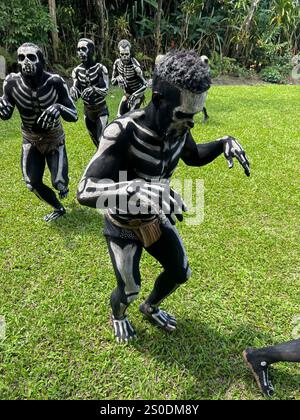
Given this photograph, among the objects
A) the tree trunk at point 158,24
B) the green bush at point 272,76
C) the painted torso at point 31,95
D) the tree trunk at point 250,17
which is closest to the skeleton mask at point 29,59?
the painted torso at point 31,95

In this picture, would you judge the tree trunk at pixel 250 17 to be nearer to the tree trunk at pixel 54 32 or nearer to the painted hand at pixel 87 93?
the tree trunk at pixel 54 32

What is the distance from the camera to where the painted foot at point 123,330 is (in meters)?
2.86

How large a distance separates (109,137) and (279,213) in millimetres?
3292

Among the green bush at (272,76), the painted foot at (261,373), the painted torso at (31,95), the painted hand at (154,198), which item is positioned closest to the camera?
the painted hand at (154,198)

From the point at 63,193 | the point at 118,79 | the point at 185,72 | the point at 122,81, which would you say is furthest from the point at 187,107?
the point at 118,79

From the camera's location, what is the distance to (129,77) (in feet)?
19.2

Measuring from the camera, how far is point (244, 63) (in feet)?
50.0

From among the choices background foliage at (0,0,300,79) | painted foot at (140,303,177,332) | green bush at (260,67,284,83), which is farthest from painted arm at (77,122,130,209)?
green bush at (260,67,284,83)

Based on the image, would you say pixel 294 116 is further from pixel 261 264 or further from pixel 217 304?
pixel 217 304

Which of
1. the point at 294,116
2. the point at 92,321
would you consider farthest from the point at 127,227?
the point at 294,116

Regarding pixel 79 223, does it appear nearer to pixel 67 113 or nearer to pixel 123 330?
pixel 67 113

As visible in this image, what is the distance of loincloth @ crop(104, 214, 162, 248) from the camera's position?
2256 millimetres

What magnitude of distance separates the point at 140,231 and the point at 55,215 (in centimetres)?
248

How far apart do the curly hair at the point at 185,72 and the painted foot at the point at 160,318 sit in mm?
1778
